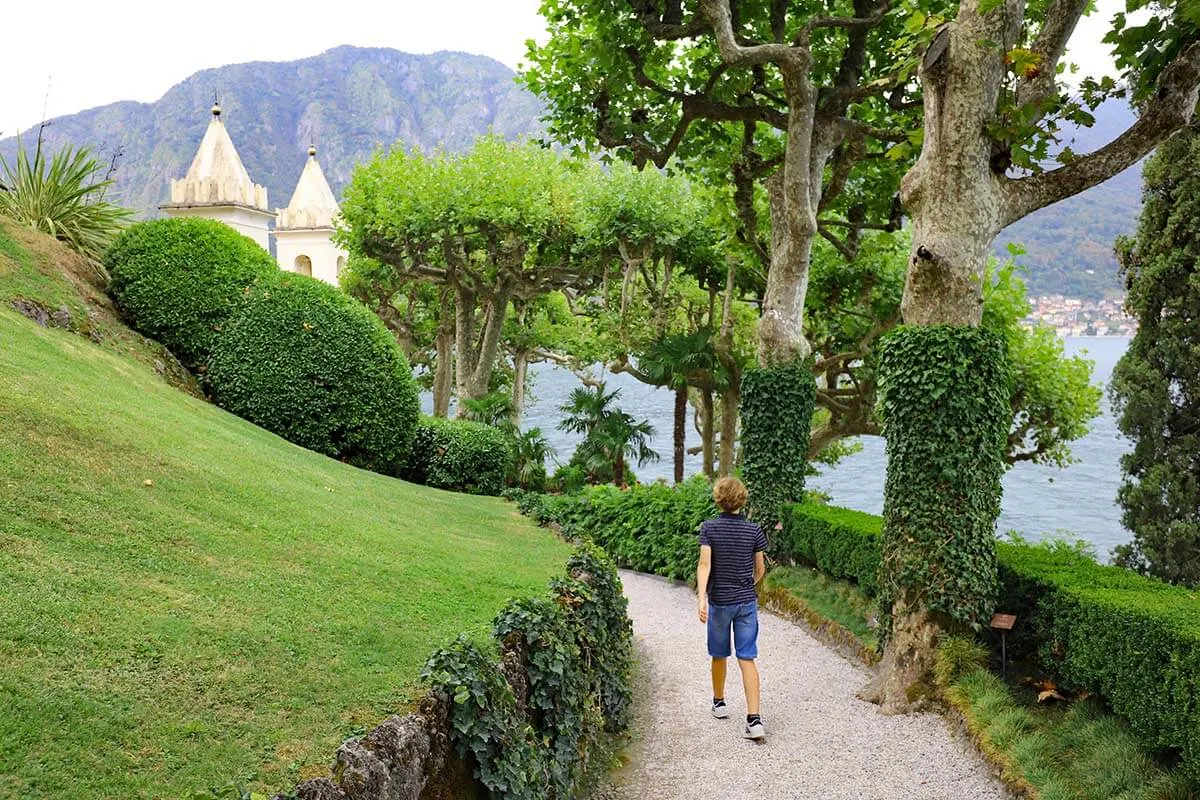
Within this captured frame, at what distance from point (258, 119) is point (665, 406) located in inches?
3481

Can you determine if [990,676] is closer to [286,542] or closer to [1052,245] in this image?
[286,542]

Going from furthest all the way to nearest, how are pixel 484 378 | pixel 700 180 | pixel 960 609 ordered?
1. pixel 484 378
2. pixel 700 180
3. pixel 960 609

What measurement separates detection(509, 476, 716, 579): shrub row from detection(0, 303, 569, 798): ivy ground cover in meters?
4.83

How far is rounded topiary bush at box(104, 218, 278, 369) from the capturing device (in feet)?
49.9

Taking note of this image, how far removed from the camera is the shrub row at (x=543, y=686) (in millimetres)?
4855

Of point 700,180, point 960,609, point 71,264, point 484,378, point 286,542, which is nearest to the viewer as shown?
point 286,542

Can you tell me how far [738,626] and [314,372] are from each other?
11023 millimetres

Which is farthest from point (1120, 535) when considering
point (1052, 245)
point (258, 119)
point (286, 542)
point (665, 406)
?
point (258, 119)

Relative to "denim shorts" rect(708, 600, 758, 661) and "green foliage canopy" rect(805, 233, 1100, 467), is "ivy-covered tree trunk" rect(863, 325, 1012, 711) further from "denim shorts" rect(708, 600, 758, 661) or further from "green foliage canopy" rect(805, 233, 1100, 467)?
"green foliage canopy" rect(805, 233, 1100, 467)

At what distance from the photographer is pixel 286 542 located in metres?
7.46

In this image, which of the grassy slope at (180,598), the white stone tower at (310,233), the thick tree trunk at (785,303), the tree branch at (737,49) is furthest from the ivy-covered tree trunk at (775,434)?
the white stone tower at (310,233)

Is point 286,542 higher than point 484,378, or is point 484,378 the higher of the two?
point 484,378

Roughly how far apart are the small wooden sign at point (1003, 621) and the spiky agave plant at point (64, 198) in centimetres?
1448

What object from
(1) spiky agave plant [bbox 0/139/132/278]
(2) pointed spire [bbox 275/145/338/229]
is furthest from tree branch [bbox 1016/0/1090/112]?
(2) pointed spire [bbox 275/145/338/229]
